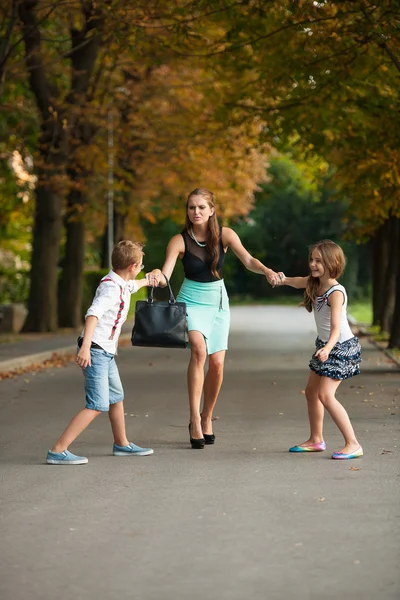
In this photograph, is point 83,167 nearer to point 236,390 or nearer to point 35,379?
point 35,379

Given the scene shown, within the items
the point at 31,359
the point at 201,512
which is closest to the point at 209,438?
the point at 201,512

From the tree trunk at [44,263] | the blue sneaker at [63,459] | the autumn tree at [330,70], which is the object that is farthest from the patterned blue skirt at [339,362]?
the tree trunk at [44,263]

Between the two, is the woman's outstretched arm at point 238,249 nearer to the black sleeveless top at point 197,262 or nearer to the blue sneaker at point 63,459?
the black sleeveless top at point 197,262

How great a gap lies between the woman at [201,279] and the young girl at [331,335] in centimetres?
59

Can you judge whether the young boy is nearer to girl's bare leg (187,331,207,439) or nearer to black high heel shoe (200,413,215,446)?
girl's bare leg (187,331,207,439)

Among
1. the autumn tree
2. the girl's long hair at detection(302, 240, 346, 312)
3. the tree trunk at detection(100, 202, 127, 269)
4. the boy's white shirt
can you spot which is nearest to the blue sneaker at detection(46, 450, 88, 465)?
the boy's white shirt

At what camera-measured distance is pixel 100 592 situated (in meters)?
5.04

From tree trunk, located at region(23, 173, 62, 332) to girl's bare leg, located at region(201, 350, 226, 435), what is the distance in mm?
19687

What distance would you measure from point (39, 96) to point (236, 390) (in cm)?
1509

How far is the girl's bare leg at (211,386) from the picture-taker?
970 centimetres

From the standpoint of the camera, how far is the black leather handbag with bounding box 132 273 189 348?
9094mm

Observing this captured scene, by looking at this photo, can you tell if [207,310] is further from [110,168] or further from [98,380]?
[110,168]

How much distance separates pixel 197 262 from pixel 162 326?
0.67m

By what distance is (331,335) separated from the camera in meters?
8.75
